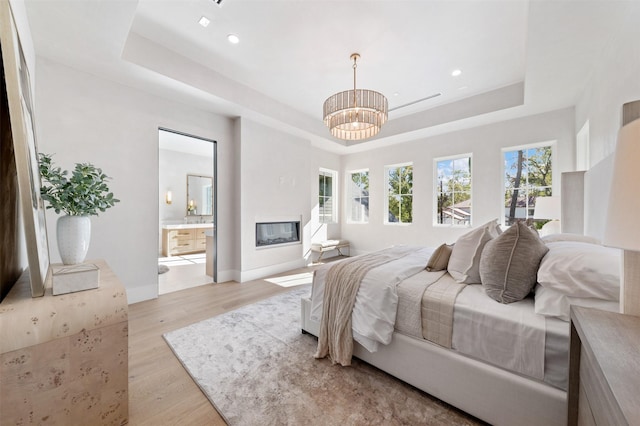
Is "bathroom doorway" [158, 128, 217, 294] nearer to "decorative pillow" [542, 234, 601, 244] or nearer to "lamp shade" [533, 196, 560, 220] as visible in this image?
"decorative pillow" [542, 234, 601, 244]

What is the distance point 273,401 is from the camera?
4.92 ft

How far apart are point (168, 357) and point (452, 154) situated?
16.6 ft

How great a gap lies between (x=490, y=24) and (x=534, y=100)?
1544mm

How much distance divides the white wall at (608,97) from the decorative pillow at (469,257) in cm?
61

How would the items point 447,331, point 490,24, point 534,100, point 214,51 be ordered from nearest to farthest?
1. point 447,331
2. point 490,24
3. point 214,51
4. point 534,100

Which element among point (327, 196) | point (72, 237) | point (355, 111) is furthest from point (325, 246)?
point (72, 237)

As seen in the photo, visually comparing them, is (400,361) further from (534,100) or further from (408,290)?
(534,100)

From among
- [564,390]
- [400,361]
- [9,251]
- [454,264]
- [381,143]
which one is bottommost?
[400,361]

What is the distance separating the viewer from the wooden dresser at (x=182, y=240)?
19.6 ft

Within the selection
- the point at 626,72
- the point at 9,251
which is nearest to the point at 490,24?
the point at 626,72

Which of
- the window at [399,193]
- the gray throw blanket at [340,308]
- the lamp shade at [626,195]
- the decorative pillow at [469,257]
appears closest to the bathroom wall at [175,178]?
the window at [399,193]

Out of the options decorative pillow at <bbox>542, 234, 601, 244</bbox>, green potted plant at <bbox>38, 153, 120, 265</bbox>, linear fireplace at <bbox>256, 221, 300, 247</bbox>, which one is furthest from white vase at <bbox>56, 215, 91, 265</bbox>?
decorative pillow at <bbox>542, 234, 601, 244</bbox>

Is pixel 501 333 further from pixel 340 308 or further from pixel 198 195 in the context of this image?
pixel 198 195

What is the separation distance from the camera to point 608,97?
2.04 m
